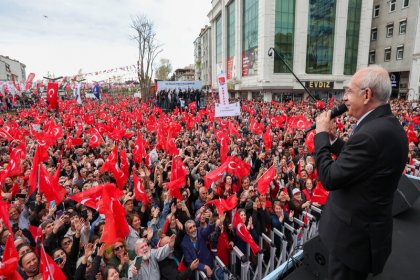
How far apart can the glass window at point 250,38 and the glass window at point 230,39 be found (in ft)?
11.9

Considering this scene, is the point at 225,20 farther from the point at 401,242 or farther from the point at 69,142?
the point at 401,242

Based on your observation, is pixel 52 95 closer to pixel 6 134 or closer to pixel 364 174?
pixel 6 134

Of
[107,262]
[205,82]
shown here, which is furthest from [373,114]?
[205,82]

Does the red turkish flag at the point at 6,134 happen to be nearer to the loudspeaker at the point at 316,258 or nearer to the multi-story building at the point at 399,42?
the loudspeaker at the point at 316,258

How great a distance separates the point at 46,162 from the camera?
9.27 meters

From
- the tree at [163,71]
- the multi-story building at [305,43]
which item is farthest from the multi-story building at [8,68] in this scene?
the multi-story building at [305,43]

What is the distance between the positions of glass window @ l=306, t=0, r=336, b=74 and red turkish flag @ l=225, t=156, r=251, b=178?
3011cm

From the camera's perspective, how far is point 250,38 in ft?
116

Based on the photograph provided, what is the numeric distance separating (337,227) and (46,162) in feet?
33.2

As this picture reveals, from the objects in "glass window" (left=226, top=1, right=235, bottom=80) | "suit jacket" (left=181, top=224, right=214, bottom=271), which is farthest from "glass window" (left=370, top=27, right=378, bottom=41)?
"suit jacket" (left=181, top=224, right=214, bottom=271)

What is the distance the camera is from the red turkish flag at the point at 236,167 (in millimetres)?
6920

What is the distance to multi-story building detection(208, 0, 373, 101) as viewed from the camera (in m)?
31.5

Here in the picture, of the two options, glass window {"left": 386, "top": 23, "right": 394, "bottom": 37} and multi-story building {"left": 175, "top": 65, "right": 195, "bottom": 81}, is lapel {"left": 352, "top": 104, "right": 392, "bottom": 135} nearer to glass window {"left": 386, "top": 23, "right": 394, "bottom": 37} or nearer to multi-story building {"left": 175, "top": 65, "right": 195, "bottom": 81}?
glass window {"left": 386, "top": 23, "right": 394, "bottom": 37}

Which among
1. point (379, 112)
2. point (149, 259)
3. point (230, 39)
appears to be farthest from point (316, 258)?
point (230, 39)
